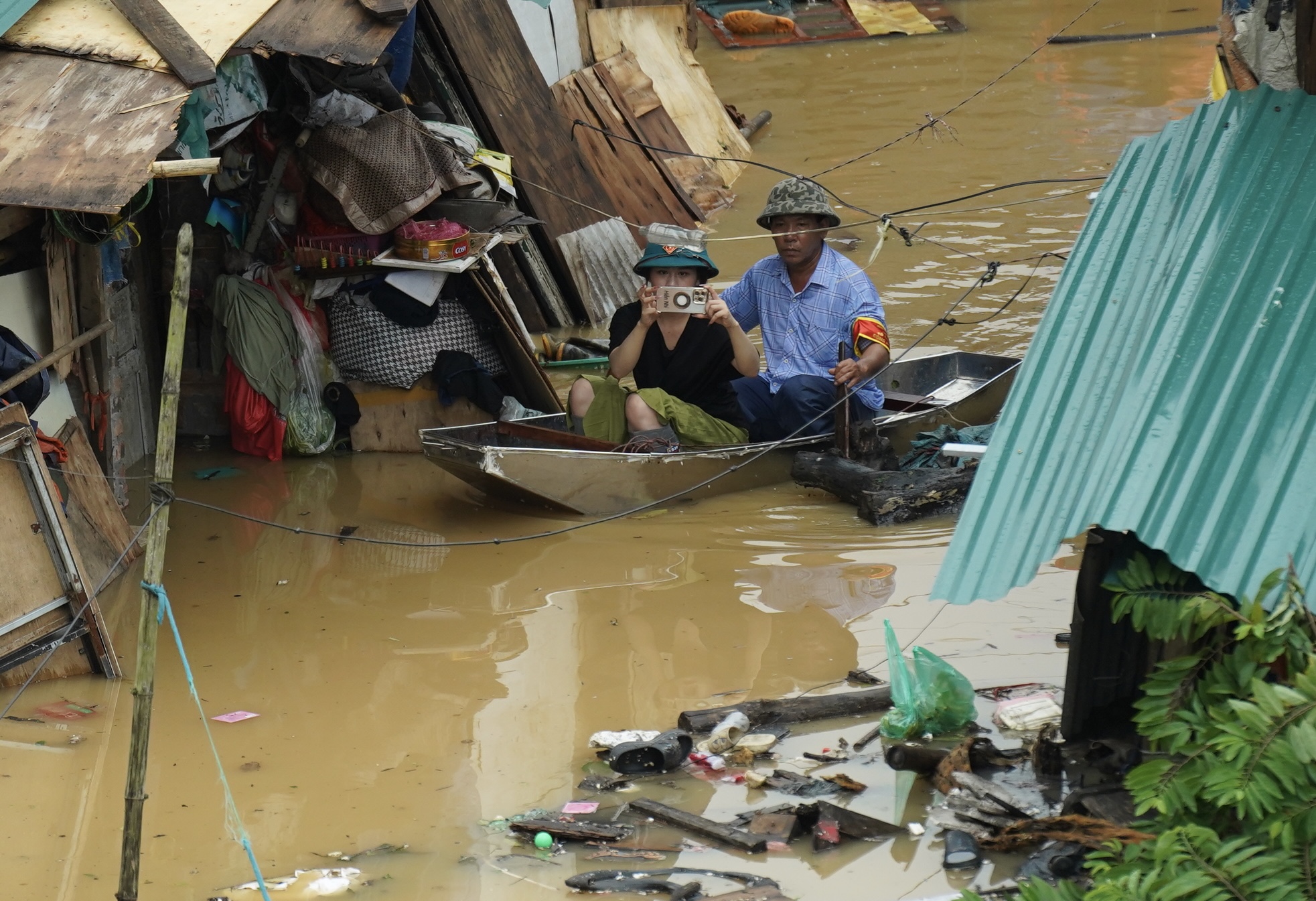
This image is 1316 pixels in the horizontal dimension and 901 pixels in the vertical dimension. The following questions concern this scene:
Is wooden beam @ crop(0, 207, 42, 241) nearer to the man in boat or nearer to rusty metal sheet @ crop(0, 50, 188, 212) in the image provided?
rusty metal sheet @ crop(0, 50, 188, 212)

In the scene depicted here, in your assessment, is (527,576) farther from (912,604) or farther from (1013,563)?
(1013,563)

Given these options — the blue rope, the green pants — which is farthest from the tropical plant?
the green pants

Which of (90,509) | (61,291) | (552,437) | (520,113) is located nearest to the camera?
(90,509)

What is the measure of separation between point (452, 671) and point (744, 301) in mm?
2931

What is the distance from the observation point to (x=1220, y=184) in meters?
4.11

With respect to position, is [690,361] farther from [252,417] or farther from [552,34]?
[552,34]

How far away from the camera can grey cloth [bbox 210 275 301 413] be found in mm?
8016

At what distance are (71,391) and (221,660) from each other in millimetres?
1990

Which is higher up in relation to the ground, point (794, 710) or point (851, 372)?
point (851, 372)

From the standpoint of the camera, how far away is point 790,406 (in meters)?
7.44

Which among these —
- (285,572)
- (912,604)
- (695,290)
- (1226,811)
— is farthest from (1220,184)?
(285,572)

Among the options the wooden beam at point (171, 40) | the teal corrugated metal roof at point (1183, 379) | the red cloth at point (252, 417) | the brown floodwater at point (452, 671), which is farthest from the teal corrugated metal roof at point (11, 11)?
the teal corrugated metal roof at point (1183, 379)

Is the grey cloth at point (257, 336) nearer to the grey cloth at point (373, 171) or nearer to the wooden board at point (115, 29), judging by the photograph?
the grey cloth at point (373, 171)

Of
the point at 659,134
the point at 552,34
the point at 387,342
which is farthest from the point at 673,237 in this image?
the point at 659,134
